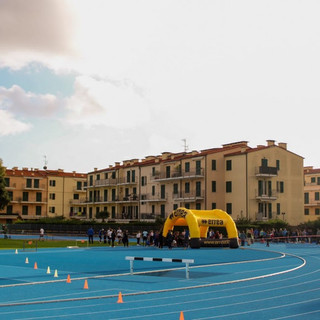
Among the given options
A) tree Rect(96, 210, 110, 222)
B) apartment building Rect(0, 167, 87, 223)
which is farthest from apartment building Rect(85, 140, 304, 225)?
apartment building Rect(0, 167, 87, 223)

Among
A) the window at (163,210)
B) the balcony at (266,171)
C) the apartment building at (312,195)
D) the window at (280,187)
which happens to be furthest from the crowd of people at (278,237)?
the apartment building at (312,195)

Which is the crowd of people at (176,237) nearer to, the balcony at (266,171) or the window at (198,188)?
the balcony at (266,171)

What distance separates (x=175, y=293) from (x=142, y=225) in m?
51.7

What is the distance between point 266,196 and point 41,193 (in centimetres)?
4975

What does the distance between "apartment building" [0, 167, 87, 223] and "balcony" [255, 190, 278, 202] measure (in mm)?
41439

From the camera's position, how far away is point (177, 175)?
7912 centimetres

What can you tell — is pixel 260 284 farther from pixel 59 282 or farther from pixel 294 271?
pixel 59 282

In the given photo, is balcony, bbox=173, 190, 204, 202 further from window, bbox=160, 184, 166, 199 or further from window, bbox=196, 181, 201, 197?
window, bbox=160, 184, 166, 199

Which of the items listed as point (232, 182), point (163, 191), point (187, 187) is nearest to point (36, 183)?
point (163, 191)

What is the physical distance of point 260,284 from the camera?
752 inches

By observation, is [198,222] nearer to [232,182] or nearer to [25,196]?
[232,182]

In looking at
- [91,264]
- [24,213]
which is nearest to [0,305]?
[91,264]

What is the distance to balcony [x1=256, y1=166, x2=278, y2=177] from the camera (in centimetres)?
7150

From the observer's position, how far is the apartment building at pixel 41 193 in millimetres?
102688
